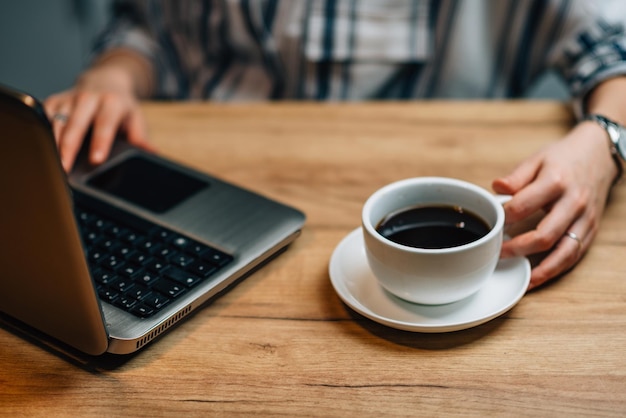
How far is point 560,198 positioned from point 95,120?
1.88 feet

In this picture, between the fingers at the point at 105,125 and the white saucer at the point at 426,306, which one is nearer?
the white saucer at the point at 426,306

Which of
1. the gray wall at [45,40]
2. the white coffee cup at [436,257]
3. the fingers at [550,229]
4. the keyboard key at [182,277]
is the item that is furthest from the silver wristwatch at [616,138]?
the gray wall at [45,40]

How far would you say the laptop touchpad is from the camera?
732mm

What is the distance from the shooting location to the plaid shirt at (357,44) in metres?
1.09

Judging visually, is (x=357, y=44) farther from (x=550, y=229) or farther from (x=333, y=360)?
(x=333, y=360)

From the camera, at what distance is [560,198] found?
0.67 meters

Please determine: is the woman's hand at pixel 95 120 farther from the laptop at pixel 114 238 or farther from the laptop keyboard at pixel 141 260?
the laptop keyboard at pixel 141 260

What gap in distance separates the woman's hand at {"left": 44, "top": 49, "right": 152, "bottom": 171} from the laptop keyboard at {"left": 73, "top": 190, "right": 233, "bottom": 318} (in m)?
0.17

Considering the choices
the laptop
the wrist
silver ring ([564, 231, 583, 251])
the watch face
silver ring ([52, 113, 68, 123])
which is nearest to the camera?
the laptop

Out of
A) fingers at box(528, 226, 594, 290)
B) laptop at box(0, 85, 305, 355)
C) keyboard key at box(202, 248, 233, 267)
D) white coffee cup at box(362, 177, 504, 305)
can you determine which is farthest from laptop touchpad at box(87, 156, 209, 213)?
fingers at box(528, 226, 594, 290)

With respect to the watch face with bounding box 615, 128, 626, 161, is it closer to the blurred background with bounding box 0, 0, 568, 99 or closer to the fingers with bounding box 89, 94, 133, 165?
the fingers with bounding box 89, 94, 133, 165

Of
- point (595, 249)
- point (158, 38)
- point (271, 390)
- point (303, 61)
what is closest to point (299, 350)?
point (271, 390)

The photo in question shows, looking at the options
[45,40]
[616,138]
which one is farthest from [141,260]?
[45,40]

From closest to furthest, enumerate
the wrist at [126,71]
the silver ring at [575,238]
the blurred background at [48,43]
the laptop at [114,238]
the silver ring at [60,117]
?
the laptop at [114,238] → the silver ring at [575,238] → the silver ring at [60,117] → the wrist at [126,71] → the blurred background at [48,43]
